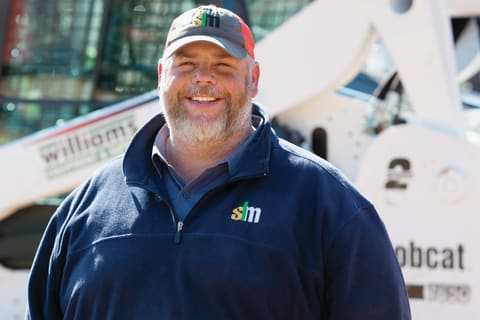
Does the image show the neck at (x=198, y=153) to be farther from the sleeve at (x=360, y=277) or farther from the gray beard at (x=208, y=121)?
the sleeve at (x=360, y=277)

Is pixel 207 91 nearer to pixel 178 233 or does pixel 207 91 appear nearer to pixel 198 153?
pixel 198 153

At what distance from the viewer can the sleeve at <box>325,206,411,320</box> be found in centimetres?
220

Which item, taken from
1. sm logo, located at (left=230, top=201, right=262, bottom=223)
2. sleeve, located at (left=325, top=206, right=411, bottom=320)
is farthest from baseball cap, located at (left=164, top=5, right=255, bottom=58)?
sleeve, located at (left=325, top=206, right=411, bottom=320)

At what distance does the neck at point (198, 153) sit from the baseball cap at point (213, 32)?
0.65 ft

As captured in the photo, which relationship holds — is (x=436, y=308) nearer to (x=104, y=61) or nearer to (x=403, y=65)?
(x=403, y=65)

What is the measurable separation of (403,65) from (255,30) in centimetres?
73

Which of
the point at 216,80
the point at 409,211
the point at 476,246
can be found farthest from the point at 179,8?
the point at 216,80

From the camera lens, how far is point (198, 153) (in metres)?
2.40

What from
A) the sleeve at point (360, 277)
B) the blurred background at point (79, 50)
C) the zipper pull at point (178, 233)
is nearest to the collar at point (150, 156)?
the zipper pull at point (178, 233)

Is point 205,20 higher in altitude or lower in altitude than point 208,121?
higher

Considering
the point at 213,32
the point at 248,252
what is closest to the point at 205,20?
the point at 213,32

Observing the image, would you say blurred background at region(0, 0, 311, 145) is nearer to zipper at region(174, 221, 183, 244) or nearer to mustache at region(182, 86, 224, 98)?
mustache at region(182, 86, 224, 98)

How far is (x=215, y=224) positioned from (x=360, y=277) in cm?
33

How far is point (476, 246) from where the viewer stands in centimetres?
424
